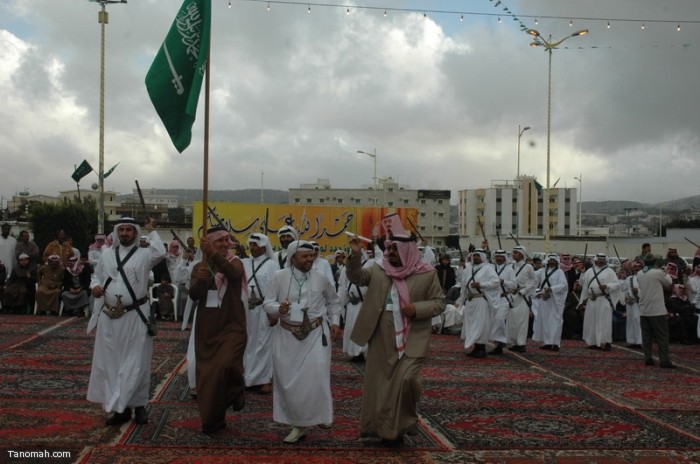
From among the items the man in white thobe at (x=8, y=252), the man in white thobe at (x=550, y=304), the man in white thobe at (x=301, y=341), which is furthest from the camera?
the man in white thobe at (x=8, y=252)

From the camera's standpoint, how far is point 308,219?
94.1ft

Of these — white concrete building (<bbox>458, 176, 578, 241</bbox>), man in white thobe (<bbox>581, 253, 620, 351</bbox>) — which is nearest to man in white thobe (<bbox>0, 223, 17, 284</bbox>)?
man in white thobe (<bbox>581, 253, 620, 351</bbox>)

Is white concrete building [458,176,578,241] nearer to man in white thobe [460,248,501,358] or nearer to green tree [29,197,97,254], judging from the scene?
green tree [29,197,97,254]

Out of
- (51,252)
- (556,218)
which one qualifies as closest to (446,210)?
(556,218)

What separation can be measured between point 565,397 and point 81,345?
6585mm

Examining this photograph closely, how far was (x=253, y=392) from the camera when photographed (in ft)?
27.0

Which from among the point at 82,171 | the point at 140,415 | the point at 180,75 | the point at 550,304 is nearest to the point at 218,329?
the point at 140,415

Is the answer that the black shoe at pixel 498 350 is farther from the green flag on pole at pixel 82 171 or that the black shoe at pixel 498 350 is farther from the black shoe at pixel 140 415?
the green flag on pole at pixel 82 171

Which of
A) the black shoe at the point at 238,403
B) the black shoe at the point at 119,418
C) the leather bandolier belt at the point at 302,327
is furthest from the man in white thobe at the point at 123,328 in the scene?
the leather bandolier belt at the point at 302,327

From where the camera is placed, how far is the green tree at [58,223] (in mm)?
33000

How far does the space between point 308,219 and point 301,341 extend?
2234cm

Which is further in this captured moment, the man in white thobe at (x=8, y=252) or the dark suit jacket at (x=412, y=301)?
the man in white thobe at (x=8, y=252)

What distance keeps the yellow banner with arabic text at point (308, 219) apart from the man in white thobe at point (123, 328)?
1978 centimetres

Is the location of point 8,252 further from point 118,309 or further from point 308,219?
point 308,219
